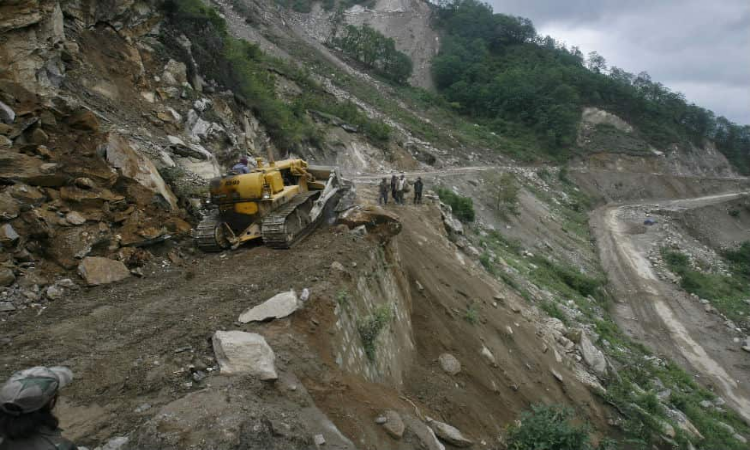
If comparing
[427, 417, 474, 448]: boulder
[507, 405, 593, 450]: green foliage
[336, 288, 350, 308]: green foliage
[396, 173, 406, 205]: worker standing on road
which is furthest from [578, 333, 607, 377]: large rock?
[336, 288, 350, 308]: green foliage

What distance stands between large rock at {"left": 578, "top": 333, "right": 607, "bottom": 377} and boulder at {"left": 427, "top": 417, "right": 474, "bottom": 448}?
8.30 metres

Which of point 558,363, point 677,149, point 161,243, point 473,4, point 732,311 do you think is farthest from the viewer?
point 473,4

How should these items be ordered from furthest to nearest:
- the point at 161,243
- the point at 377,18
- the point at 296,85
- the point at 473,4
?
the point at 473,4
the point at 377,18
the point at 296,85
the point at 161,243

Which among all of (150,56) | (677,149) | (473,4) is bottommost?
(150,56)

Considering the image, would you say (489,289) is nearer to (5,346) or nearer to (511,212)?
(5,346)

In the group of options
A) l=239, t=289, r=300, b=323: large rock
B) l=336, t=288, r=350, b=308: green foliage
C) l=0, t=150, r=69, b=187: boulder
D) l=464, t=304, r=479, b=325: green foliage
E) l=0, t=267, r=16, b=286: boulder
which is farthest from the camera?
l=464, t=304, r=479, b=325: green foliage

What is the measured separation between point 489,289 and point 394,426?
9.02 meters

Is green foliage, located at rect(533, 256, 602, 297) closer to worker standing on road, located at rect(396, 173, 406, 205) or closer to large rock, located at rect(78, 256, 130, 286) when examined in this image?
worker standing on road, located at rect(396, 173, 406, 205)

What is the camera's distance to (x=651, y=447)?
9719 mm

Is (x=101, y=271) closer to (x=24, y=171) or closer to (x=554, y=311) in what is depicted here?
(x=24, y=171)

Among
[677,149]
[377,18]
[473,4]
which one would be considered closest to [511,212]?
[677,149]

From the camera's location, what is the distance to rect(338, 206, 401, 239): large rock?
9.11 metres

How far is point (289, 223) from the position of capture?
919 centimetres

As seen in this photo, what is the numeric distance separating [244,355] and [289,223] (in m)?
4.81
